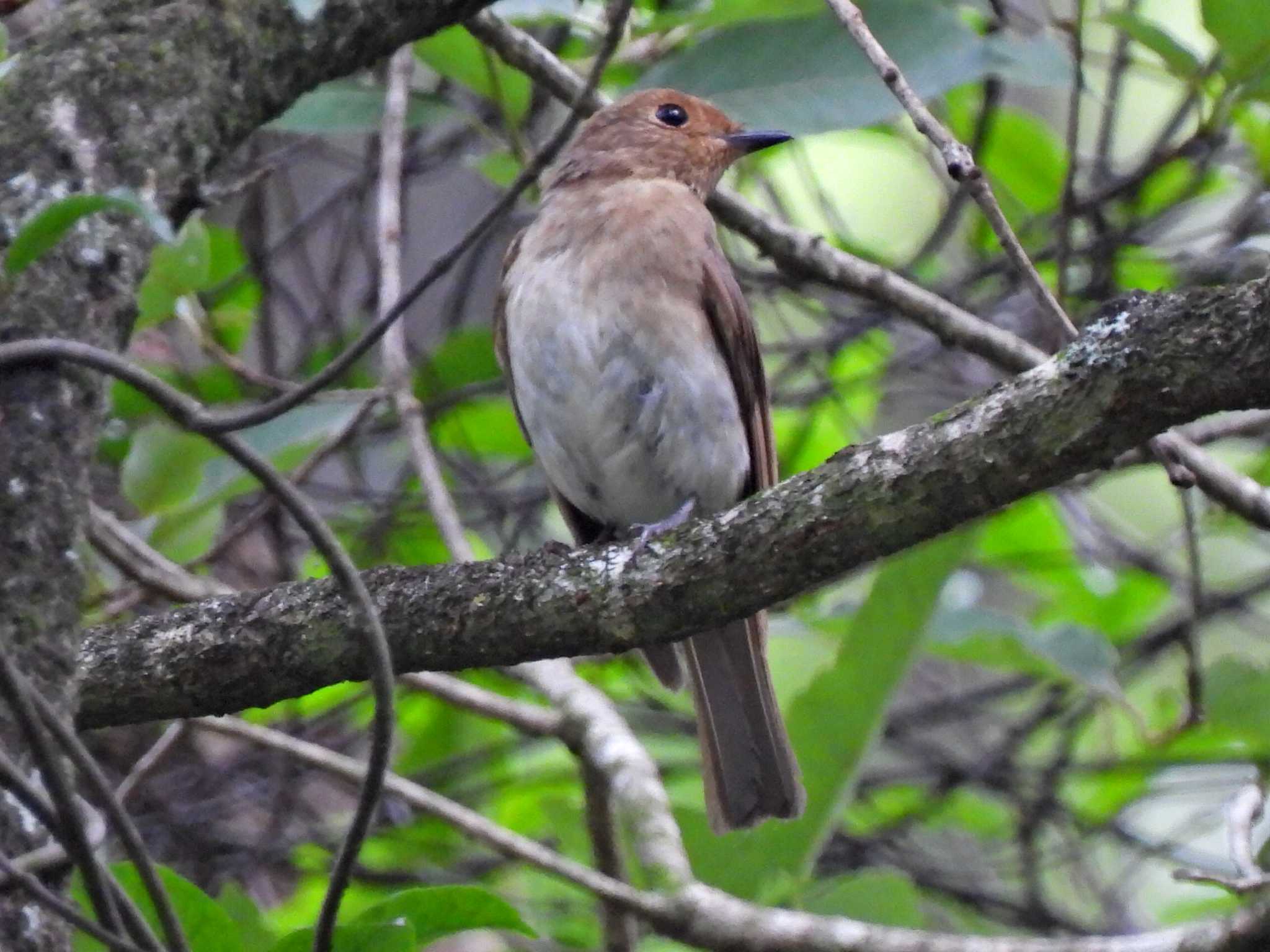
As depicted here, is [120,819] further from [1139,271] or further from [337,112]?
[1139,271]

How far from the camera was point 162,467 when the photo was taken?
360 cm

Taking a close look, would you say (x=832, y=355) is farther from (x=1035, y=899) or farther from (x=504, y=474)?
(x=1035, y=899)

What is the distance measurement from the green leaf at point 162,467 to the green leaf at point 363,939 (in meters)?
1.72

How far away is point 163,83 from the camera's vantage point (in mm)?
2490

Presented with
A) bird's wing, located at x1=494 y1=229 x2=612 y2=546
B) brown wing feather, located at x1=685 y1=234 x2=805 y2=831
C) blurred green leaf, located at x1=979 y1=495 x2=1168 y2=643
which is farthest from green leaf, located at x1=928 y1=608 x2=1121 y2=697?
bird's wing, located at x1=494 y1=229 x2=612 y2=546

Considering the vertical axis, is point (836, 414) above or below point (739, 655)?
above

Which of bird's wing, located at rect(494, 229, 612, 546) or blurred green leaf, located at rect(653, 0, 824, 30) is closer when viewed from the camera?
blurred green leaf, located at rect(653, 0, 824, 30)

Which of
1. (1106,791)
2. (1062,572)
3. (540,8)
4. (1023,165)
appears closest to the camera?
(540,8)

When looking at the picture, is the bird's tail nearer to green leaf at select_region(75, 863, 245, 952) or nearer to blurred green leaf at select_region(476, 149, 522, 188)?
blurred green leaf at select_region(476, 149, 522, 188)

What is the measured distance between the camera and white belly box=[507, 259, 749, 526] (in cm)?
379

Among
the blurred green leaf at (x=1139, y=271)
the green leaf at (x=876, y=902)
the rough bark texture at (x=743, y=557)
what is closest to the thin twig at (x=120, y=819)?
the rough bark texture at (x=743, y=557)

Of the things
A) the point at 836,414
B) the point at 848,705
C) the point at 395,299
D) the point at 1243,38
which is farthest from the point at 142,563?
the point at 1243,38

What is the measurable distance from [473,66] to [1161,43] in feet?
4.79

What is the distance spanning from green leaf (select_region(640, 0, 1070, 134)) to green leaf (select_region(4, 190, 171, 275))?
2.07 meters
